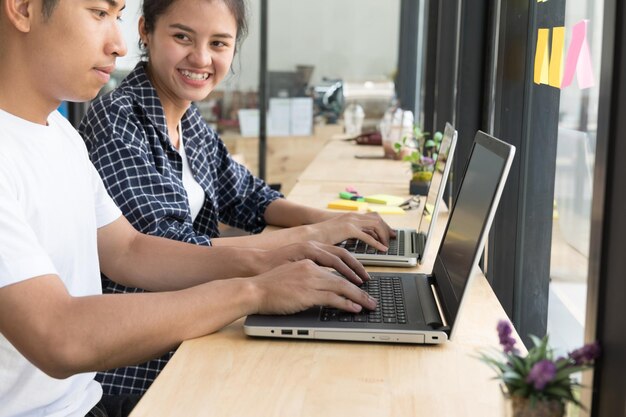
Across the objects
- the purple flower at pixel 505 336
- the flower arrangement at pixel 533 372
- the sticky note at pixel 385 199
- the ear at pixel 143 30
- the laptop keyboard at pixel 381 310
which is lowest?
the sticky note at pixel 385 199

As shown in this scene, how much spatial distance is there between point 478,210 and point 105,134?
1.02 metres

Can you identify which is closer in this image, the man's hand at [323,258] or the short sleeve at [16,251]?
the short sleeve at [16,251]

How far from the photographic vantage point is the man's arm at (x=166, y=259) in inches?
64.9

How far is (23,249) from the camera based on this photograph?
3.81ft

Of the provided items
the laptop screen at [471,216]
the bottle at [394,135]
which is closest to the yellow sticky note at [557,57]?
the laptop screen at [471,216]

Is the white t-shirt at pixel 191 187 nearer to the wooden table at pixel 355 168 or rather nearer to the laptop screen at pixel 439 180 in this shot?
the laptop screen at pixel 439 180

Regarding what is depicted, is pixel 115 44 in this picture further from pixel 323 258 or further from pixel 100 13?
pixel 323 258

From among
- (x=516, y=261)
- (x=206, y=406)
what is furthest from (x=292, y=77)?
(x=206, y=406)

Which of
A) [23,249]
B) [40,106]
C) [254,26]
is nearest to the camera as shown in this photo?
[23,249]

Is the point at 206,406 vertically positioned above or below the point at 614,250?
below

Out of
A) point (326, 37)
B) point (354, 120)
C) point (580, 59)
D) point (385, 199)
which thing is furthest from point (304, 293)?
point (326, 37)

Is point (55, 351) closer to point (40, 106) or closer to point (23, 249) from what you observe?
point (23, 249)

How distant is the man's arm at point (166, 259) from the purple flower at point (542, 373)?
881 mm

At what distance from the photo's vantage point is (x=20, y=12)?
1.32m
